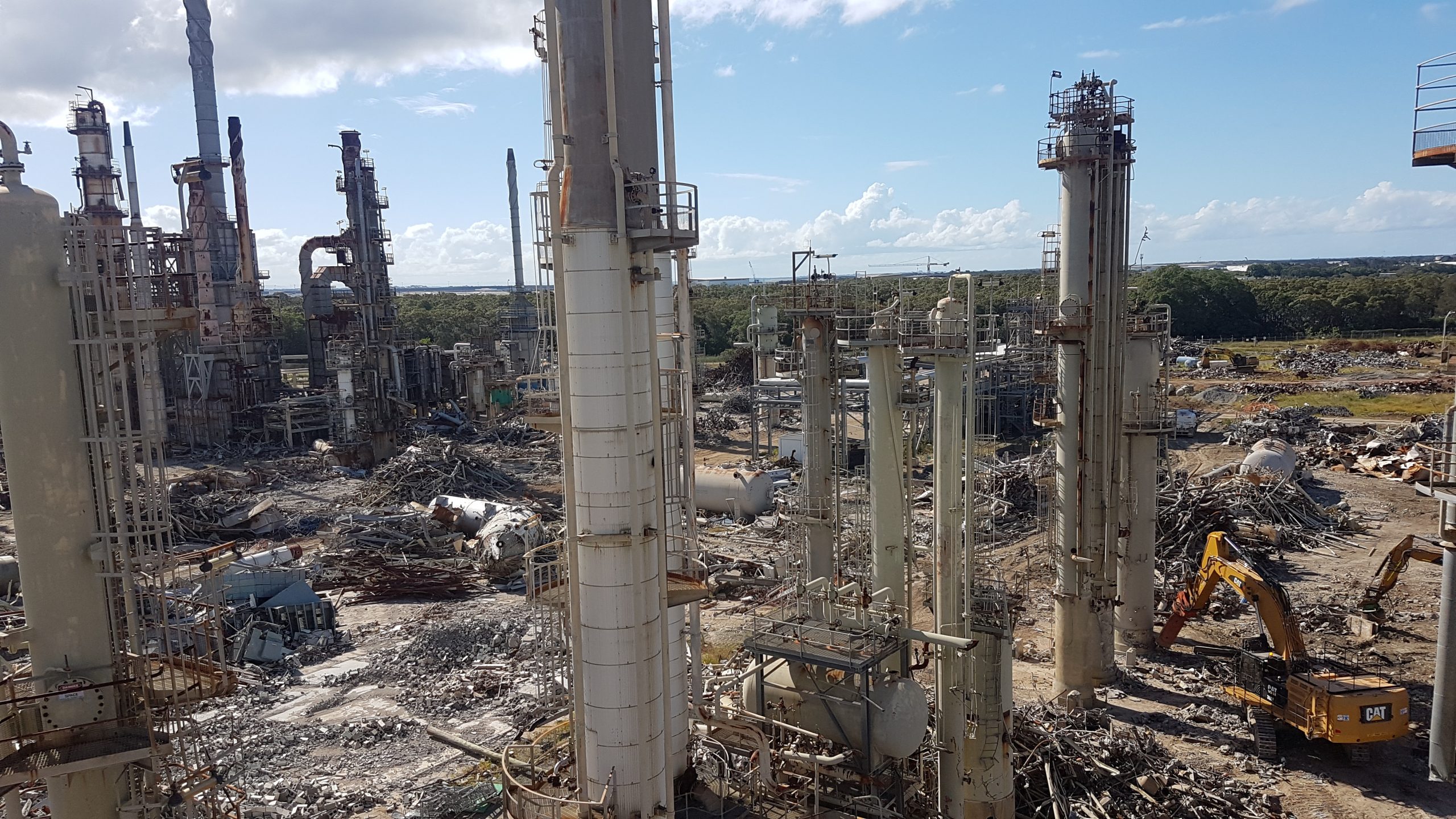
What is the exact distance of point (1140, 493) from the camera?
19.6 metres

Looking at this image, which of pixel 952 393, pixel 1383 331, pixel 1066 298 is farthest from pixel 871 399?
pixel 1383 331

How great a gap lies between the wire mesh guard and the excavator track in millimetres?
15649

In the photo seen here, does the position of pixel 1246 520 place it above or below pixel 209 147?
below

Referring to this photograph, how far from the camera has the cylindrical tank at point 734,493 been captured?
3216 cm

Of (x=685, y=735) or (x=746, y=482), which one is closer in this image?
(x=685, y=735)

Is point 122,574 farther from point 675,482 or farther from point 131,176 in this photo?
point 131,176

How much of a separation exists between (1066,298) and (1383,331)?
81.3 meters

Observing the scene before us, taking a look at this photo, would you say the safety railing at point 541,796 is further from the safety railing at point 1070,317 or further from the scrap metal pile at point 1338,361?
the scrap metal pile at point 1338,361

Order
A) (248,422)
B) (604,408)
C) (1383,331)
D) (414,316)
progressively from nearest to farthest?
(604,408) < (248,422) < (1383,331) < (414,316)

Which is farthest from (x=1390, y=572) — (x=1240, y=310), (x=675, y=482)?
(x=1240, y=310)

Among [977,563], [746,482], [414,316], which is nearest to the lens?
[977,563]

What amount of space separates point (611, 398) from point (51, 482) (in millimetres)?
5256

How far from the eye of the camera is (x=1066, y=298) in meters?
17.5

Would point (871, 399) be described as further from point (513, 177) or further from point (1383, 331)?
point (1383, 331)
